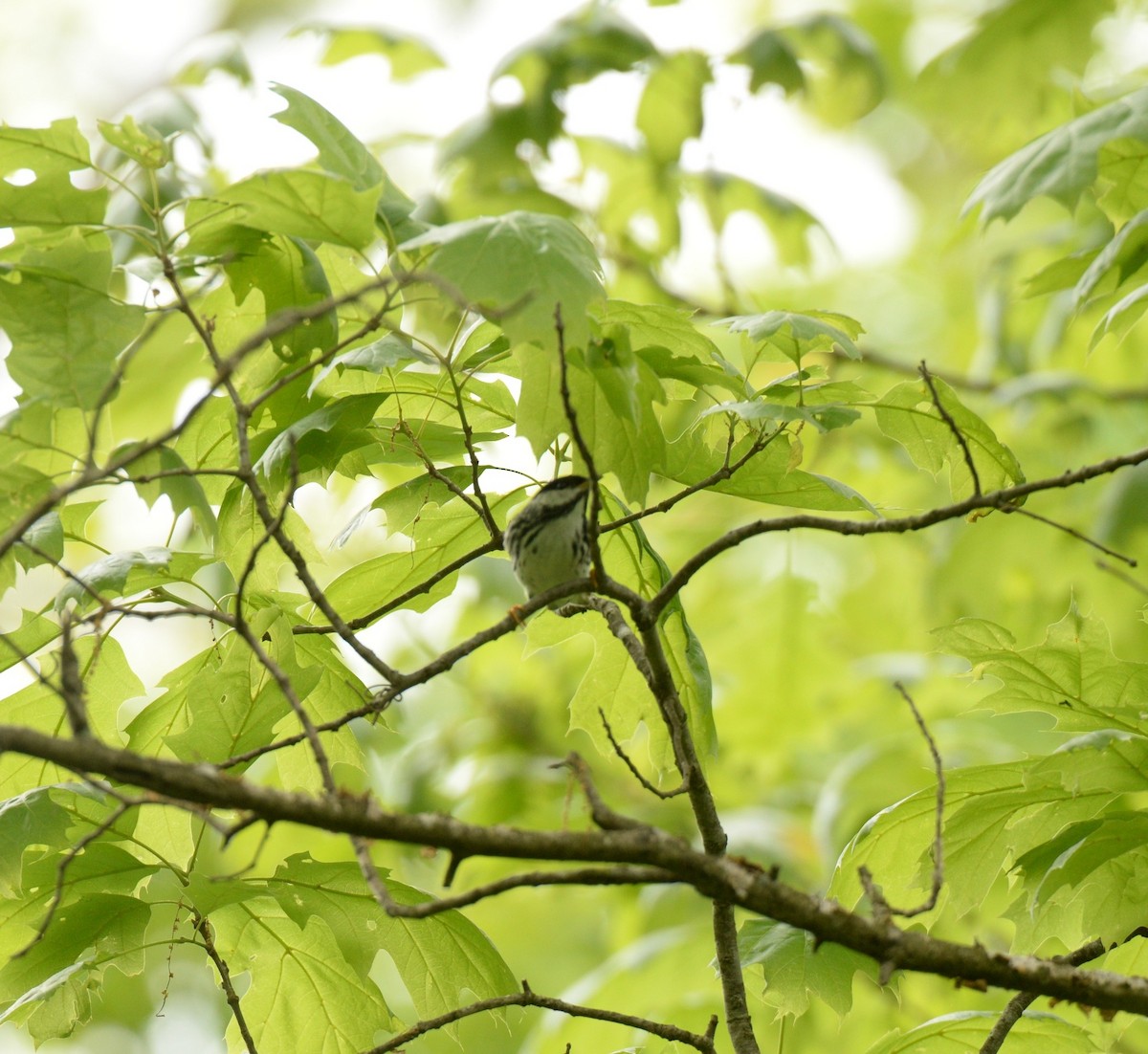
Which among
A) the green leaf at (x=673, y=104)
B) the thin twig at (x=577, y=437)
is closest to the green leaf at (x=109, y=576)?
the thin twig at (x=577, y=437)

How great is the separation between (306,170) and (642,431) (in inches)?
27.9

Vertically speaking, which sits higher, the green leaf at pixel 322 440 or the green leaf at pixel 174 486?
the green leaf at pixel 322 440

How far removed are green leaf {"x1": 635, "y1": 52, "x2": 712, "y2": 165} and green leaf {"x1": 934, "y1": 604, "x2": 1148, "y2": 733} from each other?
3.68 metres

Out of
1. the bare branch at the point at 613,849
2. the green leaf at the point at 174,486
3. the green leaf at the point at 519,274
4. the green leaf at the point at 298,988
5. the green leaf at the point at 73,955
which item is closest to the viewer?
the bare branch at the point at 613,849

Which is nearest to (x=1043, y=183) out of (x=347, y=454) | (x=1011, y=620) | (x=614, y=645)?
(x=614, y=645)

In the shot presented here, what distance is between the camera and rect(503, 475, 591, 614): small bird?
3275 mm

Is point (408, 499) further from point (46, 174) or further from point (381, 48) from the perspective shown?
point (381, 48)

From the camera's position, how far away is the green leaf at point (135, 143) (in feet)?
6.68

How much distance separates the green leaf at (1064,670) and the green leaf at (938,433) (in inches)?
12.7

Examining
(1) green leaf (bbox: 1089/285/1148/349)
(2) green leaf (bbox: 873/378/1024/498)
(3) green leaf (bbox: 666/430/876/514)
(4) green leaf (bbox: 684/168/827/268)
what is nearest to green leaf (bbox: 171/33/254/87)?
(4) green leaf (bbox: 684/168/827/268)

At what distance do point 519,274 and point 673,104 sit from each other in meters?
3.76

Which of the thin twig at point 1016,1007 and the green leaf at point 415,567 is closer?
the thin twig at point 1016,1007

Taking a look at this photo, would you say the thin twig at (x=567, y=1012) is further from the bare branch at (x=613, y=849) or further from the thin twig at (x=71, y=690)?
the thin twig at (x=71, y=690)

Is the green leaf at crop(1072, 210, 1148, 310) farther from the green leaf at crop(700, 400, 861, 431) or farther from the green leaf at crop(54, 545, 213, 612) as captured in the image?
the green leaf at crop(54, 545, 213, 612)
